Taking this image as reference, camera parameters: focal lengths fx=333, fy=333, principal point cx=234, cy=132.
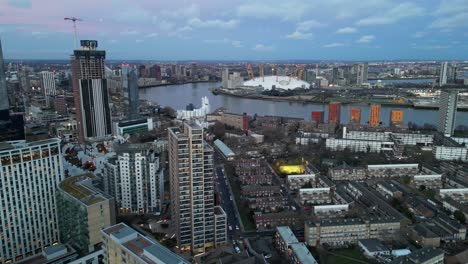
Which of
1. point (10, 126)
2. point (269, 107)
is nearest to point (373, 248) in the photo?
point (10, 126)

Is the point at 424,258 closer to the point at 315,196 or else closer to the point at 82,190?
the point at 315,196

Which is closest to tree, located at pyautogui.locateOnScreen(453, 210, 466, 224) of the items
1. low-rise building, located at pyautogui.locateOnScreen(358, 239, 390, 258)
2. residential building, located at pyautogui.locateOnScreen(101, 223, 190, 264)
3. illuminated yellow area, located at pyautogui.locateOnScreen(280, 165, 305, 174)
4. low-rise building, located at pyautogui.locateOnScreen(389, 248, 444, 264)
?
low-rise building, located at pyautogui.locateOnScreen(389, 248, 444, 264)

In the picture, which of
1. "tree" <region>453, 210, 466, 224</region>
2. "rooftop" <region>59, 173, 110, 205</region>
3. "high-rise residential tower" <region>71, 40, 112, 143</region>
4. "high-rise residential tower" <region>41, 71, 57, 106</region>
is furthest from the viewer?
"high-rise residential tower" <region>41, 71, 57, 106</region>

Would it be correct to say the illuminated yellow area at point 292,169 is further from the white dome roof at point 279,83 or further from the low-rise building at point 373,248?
the white dome roof at point 279,83

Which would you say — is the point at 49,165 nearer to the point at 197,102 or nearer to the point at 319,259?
the point at 319,259

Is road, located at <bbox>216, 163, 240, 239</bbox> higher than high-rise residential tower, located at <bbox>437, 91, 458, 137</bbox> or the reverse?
the reverse

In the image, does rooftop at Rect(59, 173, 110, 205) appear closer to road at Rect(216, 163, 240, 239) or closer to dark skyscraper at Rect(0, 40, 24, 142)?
road at Rect(216, 163, 240, 239)

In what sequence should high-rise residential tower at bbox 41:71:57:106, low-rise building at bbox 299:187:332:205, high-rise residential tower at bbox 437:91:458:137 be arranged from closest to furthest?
low-rise building at bbox 299:187:332:205
high-rise residential tower at bbox 437:91:458:137
high-rise residential tower at bbox 41:71:57:106
